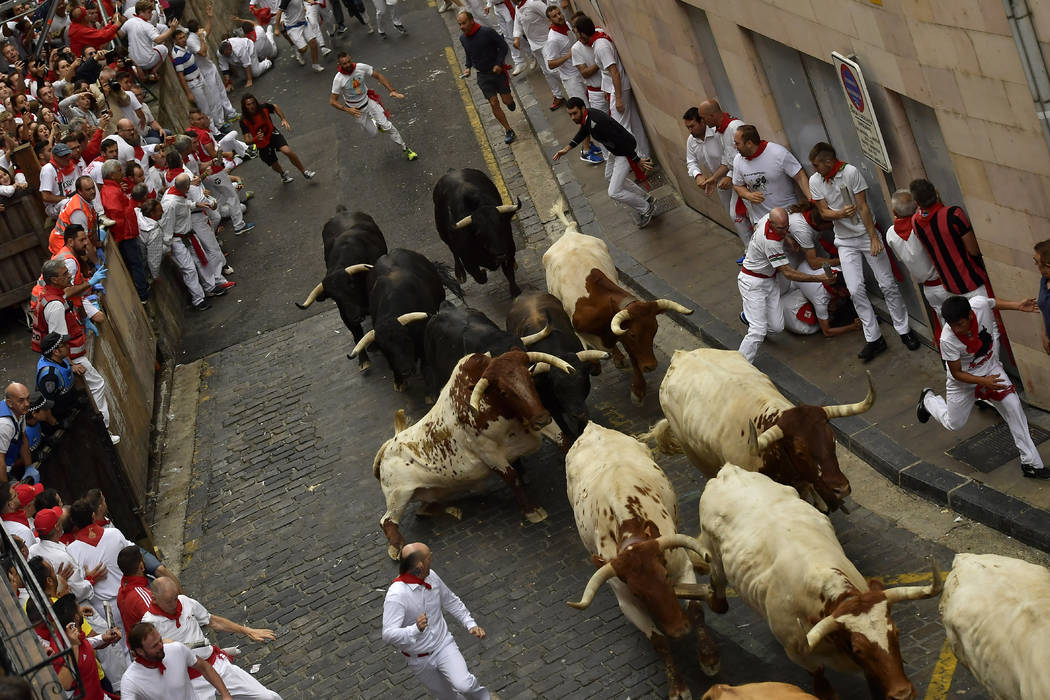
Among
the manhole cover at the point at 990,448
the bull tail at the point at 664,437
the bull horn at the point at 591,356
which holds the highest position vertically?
the bull horn at the point at 591,356

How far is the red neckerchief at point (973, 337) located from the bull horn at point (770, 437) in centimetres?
159

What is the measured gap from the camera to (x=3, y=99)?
21094mm

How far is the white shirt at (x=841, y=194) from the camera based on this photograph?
12.4 m

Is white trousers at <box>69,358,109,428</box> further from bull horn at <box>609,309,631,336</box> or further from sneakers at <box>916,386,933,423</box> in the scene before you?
sneakers at <box>916,386,933,423</box>

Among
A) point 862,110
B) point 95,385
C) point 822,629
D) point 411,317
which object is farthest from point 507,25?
point 822,629

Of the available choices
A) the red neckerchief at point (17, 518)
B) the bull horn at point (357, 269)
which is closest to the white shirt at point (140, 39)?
the bull horn at point (357, 269)

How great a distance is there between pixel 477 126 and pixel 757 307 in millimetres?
10274

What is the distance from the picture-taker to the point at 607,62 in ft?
59.4

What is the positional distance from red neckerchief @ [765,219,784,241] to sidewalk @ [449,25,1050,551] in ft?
4.13

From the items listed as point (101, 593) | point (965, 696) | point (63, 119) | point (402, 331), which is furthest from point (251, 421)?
point (965, 696)

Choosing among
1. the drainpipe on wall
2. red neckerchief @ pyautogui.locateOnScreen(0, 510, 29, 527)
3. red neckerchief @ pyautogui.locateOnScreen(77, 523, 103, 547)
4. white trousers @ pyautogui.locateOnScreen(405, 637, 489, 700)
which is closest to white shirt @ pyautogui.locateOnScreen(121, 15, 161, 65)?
red neckerchief @ pyautogui.locateOnScreen(0, 510, 29, 527)

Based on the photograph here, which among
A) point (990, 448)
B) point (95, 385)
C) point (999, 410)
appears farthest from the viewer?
point (95, 385)

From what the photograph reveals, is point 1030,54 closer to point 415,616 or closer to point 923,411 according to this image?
point 923,411

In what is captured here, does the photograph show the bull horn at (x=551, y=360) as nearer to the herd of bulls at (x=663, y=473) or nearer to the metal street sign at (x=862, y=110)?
the herd of bulls at (x=663, y=473)
